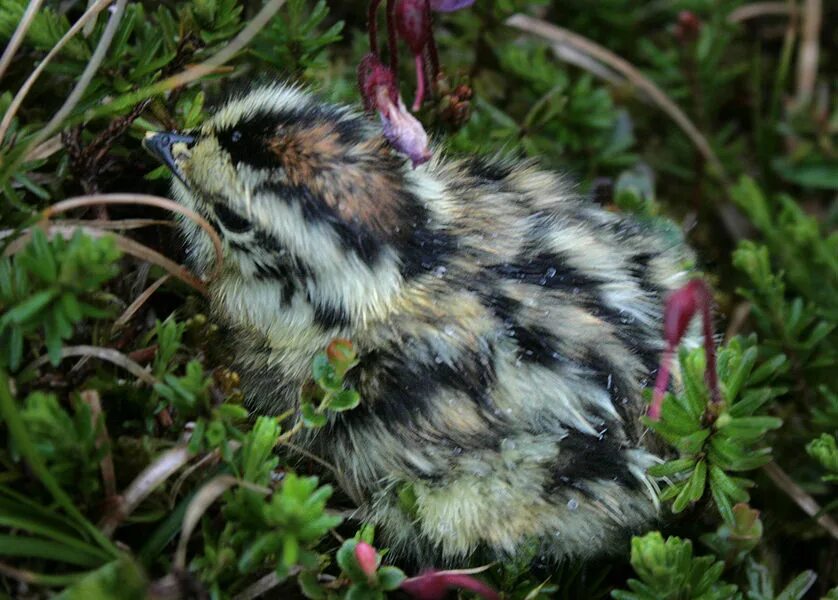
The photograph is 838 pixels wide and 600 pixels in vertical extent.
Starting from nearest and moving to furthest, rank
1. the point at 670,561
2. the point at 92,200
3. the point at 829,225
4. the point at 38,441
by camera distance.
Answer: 1. the point at 38,441
2. the point at 670,561
3. the point at 92,200
4. the point at 829,225

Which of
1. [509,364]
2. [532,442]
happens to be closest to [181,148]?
[509,364]

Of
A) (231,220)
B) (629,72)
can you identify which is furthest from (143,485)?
(629,72)

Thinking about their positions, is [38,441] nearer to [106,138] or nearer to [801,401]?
[106,138]

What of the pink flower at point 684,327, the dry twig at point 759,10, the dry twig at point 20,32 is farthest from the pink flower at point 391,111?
the dry twig at point 759,10

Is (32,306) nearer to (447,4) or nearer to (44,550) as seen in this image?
(44,550)

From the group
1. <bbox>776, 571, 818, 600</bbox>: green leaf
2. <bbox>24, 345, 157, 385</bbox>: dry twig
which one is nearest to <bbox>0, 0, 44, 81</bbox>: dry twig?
<bbox>24, 345, 157, 385</bbox>: dry twig

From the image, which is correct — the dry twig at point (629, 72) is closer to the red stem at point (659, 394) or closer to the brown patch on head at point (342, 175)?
the brown patch on head at point (342, 175)

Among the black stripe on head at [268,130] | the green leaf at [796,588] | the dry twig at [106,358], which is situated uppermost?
the black stripe on head at [268,130]

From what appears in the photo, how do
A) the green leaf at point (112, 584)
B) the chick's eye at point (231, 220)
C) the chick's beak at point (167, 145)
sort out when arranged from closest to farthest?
1. the green leaf at point (112, 584)
2. the chick's eye at point (231, 220)
3. the chick's beak at point (167, 145)
